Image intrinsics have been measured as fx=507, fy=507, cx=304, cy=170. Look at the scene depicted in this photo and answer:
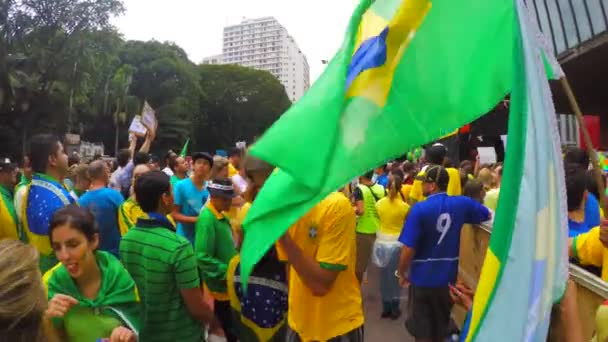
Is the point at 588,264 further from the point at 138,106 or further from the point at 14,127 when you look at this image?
the point at 138,106

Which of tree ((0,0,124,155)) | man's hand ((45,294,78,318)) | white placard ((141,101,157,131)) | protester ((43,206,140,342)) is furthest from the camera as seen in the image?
tree ((0,0,124,155))

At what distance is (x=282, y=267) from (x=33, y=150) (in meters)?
2.11

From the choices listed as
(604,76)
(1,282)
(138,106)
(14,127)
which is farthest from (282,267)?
(138,106)

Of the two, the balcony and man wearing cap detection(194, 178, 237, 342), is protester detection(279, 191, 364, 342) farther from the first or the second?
the balcony

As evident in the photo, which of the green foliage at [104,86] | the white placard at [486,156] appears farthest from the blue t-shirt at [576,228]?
the green foliage at [104,86]

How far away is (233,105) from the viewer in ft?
202

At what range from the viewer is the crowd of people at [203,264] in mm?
2113

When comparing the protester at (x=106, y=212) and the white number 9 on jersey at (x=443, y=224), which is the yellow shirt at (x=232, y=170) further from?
the white number 9 on jersey at (x=443, y=224)

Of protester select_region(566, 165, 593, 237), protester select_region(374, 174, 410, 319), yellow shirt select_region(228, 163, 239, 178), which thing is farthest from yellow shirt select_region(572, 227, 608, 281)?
yellow shirt select_region(228, 163, 239, 178)

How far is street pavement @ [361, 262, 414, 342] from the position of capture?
17.7 feet

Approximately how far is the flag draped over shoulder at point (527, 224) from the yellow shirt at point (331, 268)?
958 millimetres

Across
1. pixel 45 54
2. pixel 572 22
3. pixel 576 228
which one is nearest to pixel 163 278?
pixel 576 228

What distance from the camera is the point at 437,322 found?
13.7 ft

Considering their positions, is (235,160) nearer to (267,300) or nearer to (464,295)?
(267,300)
